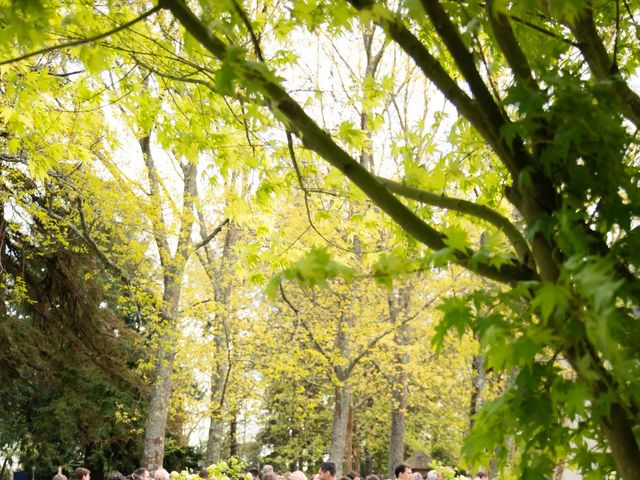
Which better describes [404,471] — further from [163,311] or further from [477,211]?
[477,211]

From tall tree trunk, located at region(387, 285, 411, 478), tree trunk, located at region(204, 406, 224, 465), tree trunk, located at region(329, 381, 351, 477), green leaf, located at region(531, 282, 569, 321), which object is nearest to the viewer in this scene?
green leaf, located at region(531, 282, 569, 321)

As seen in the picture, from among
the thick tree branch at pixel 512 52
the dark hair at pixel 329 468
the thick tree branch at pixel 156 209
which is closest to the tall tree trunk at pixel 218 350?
the thick tree branch at pixel 156 209

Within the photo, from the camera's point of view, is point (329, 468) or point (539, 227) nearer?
point (539, 227)

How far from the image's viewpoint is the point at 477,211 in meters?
3.04

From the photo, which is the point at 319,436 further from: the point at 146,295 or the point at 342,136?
the point at 342,136

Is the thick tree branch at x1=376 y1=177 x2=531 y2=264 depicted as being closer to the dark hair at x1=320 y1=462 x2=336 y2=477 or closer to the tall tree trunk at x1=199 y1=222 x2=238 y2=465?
the dark hair at x1=320 y1=462 x2=336 y2=477

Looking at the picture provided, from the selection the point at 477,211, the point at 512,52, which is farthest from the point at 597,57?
the point at 477,211

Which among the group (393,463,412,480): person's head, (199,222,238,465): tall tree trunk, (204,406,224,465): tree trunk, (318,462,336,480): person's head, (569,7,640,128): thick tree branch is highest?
(199,222,238,465): tall tree trunk

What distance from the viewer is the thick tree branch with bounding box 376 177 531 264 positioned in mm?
2888

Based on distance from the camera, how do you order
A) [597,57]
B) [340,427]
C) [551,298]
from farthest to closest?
[340,427] < [597,57] < [551,298]

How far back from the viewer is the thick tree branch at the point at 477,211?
9.47 ft

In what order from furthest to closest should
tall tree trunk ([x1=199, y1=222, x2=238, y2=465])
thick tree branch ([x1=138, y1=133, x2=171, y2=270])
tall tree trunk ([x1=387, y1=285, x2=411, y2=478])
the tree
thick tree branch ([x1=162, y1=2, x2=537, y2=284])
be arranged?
tall tree trunk ([x1=387, y1=285, x2=411, y2=478])
tall tree trunk ([x1=199, y1=222, x2=238, y2=465])
thick tree branch ([x1=138, y1=133, x2=171, y2=270])
thick tree branch ([x1=162, y1=2, x2=537, y2=284])
the tree

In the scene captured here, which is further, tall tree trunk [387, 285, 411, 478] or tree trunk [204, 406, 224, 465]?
tall tree trunk [387, 285, 411, 478]

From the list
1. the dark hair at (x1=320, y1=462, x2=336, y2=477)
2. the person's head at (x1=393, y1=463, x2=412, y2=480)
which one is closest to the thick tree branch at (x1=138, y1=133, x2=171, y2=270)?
the dark hair at (x1=320, y1=462, x2=336, y2=477)
